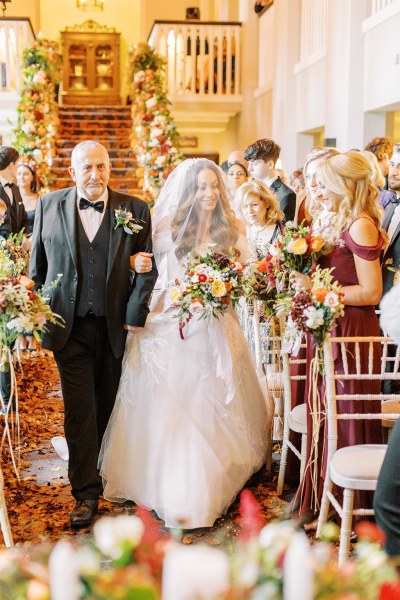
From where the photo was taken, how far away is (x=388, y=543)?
2514 mm

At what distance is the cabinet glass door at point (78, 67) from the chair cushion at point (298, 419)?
1695 centimetres

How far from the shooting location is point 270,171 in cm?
612

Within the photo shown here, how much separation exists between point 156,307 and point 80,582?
3.31 meters

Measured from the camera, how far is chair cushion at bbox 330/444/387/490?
9.89 feet

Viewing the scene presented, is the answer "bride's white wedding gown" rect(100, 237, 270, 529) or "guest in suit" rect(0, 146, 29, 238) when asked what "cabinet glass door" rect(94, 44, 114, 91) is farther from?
"bride's white wedding gown" rect(100, 237, 270, 529)

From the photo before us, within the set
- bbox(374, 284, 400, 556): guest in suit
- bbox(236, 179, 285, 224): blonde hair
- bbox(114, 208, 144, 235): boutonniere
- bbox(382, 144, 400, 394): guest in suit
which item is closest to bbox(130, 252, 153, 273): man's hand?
bbox(114, 208, 144, 235): boutonniere

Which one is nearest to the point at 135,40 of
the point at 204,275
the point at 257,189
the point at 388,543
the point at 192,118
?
the point at 192,118

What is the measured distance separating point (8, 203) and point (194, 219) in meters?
2.42

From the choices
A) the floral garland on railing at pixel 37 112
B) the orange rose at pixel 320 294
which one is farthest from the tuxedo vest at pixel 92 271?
the floral garland on railing at pixel 37 112

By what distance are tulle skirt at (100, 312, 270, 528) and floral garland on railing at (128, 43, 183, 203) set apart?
610cm

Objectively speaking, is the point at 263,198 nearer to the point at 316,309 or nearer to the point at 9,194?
the point at 316,309

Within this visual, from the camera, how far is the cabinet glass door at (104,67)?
20.0m

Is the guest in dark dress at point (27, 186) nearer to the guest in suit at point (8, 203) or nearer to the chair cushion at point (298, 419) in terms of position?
the guest in suit at point (8, 203)

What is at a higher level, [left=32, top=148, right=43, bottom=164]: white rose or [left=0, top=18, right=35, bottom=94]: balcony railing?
[left=0, top=18, right=35, bottom=94]: balcony railing
